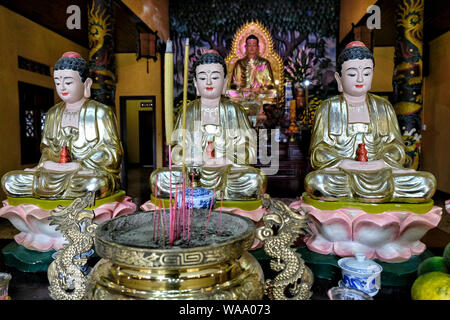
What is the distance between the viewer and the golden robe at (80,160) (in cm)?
283

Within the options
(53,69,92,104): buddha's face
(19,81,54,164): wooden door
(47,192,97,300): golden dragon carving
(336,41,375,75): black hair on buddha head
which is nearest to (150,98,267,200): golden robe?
(53,69,92,104): buddha's face

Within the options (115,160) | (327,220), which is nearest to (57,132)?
(115,160)

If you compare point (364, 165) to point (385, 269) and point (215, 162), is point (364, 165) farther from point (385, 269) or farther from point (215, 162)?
point (215, 162)

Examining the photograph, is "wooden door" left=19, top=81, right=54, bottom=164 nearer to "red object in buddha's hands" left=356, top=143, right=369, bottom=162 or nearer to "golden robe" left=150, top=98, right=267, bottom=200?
"golden robe" left=150, top=98, right=267, bottom=200

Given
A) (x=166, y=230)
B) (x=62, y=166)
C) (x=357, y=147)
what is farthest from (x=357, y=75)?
(x=62, y=166)

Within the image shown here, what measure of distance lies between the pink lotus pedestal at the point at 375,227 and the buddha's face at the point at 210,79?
4.80ft

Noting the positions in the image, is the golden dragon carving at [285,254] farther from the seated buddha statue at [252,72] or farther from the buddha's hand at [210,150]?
the seated buddha statue at [252,72]

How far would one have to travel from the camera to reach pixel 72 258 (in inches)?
48.6

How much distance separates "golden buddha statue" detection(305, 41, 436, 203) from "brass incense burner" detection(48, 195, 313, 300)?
140cm

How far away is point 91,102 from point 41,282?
5.53 feet

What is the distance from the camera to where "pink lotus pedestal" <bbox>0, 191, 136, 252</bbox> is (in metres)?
Result: 2.77

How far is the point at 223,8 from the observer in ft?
25.4

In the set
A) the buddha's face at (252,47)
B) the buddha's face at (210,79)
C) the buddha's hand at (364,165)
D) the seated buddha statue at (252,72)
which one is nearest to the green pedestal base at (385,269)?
the buddha's hand at (364,165)

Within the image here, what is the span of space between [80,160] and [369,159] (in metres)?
2.51
